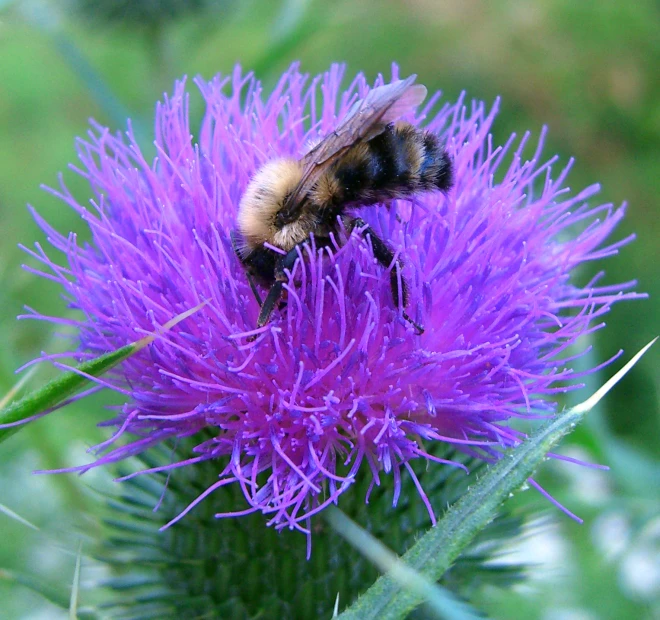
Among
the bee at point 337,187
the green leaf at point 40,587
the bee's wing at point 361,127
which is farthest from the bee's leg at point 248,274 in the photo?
the green leaf at point 40,587

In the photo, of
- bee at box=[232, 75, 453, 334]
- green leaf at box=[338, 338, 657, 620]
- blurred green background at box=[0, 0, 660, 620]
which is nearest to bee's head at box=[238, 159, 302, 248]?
bee at box=[232, 75, 453, 334]

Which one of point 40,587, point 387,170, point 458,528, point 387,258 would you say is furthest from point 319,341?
point 40,587

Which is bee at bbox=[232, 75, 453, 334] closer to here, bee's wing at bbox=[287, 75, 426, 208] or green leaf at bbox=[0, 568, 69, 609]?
bee's wing at bbox=[287, 75, 426, 208]

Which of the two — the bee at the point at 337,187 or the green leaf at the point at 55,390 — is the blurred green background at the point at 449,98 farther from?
the green leaf at the point at 55,390

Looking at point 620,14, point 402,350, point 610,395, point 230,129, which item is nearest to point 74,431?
point 230,129

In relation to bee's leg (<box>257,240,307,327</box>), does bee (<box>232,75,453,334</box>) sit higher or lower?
higher
